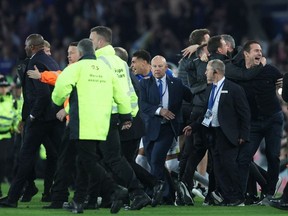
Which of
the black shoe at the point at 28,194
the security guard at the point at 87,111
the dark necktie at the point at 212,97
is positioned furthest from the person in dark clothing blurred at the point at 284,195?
the black shoe at the point at 28,194

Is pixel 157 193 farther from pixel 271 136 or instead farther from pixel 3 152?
pixel 3 152

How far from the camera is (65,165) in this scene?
668 inches

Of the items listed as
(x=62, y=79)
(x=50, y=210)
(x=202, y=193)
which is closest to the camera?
(x=62, y=79)

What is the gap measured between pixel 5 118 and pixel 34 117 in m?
5.15

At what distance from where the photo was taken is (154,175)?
59.7 ft

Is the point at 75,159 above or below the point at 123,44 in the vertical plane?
below

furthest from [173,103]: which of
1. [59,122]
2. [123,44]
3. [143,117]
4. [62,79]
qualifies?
[123,44]

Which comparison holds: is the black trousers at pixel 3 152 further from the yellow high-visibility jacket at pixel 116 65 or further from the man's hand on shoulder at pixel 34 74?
the yellow high-visibility jacket at pixel 116 65

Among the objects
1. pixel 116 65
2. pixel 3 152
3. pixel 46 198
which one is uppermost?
pixel 116 65

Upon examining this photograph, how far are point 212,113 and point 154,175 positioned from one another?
4.06 feet

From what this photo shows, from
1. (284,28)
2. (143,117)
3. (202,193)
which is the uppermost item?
(284,28)

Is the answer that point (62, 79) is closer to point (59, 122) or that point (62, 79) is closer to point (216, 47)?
point (59, 122)

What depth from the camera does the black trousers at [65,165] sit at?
1688cm

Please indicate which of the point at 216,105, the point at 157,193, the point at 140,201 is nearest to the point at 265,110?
the point at 216,105
